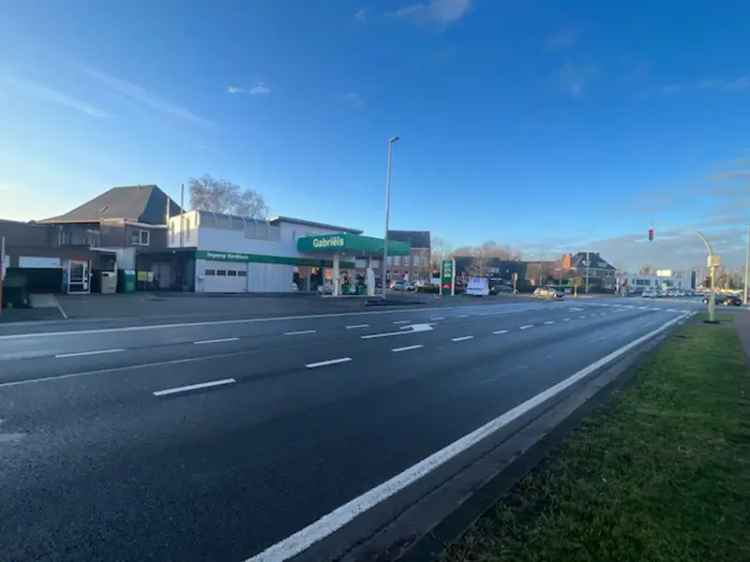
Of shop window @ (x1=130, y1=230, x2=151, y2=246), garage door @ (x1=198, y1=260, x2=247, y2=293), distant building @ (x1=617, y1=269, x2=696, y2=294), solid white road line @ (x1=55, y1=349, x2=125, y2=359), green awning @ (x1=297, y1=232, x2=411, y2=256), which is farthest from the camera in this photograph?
distant building @ (x1=617, y1=269, x2=696, y2=294)

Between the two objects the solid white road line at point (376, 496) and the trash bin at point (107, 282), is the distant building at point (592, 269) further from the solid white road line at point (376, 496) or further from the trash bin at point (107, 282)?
the solid white road line at point (376, 496)

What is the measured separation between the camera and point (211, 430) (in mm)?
4844

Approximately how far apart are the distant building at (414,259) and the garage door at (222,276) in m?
54.3

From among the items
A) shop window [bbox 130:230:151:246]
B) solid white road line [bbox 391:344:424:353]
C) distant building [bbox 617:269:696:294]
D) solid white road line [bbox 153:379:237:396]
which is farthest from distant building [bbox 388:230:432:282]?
solid white road line [bbox 153:379:237:396]

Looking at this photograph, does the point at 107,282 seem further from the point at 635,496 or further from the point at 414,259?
the point at 414,259

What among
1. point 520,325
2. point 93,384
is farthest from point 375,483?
point 520,325

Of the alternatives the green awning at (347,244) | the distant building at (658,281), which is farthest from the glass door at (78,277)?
the distant building at (658,281)

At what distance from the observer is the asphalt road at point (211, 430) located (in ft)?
9.76

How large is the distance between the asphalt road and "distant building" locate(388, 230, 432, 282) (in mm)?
78096

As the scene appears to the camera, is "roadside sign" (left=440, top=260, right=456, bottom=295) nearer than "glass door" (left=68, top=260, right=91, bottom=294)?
No

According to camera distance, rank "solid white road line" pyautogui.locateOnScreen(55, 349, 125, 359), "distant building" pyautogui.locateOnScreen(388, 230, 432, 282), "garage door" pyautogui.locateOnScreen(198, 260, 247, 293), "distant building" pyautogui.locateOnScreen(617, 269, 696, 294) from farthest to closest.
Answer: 1. "distant building" pyautogui.locateOnScreen(617, 269, 696, 294)
2. "distant building" pyautogui.locateOnScreen(388, 230, 432, 282)
3. "garage door" pyautogui.locateOnScreen(198, 260, 247, 293)
4. "solid white road line" pyautogui.locateOnScreen(55, 349, 125, 359)

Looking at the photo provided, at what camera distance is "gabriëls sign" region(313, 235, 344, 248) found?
33.2 m

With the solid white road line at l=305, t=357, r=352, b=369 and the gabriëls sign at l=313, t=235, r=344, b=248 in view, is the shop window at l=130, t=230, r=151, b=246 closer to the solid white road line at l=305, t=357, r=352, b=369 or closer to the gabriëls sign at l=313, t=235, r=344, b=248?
the gabriëls sign at l=313, t=235, r=344, b=248

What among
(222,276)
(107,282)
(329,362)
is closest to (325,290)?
(222,276)
